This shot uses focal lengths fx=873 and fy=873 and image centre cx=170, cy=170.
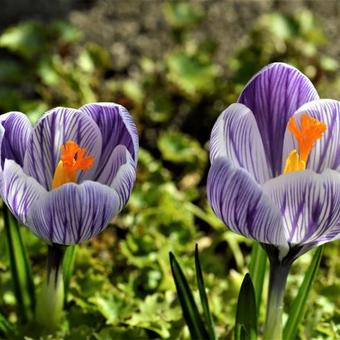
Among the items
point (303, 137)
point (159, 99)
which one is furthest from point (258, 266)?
point (159, 99)

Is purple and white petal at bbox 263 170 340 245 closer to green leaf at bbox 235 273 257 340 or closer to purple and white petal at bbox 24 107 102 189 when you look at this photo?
green leaf at bbox 235 273 257 340

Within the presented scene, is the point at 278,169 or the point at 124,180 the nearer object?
the point at 124,180

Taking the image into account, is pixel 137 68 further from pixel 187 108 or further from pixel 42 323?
pixel 42 323

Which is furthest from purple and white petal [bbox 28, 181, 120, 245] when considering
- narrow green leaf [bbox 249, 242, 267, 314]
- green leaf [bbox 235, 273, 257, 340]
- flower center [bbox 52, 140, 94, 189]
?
narrow green leaf [bbox 249, 242, 267, 314]

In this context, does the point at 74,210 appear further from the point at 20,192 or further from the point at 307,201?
the point at 307,201

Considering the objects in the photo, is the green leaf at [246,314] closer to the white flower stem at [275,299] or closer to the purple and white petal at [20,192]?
the white flower stem at [275,299]

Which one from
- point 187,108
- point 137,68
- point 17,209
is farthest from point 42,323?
point 137,68

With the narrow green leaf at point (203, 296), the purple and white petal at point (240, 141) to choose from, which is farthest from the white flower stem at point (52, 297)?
the purple and white petal at point (240, 141)
